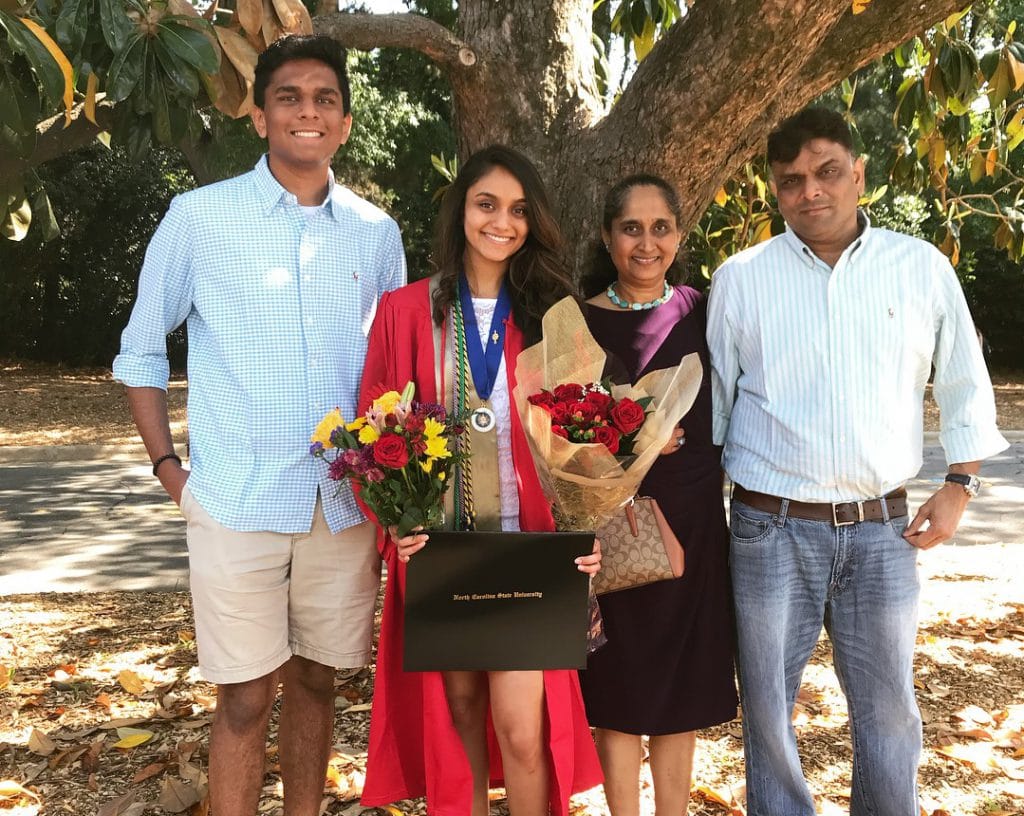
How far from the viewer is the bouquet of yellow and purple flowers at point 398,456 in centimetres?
226

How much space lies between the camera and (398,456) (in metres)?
2.21

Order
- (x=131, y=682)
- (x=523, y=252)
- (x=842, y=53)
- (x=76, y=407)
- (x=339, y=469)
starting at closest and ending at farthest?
(x=339, y=469) → (x=523, y=252) → (x=842, y=53) → (x=131, y=682) → (x=76, y=407)

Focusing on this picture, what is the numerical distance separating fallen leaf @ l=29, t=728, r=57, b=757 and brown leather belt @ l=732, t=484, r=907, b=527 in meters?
2.76

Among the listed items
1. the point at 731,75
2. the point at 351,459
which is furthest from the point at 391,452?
the point at 731,75

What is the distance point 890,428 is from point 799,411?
9.6 inches

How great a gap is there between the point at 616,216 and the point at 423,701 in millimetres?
1516

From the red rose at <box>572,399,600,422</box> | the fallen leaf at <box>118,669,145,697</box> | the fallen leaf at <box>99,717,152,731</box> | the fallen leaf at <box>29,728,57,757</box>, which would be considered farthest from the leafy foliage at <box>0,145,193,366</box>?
the red rose at <box>572,399,600,422</box>

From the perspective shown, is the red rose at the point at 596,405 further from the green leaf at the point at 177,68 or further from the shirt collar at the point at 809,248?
the green leaf at the point at 177,68

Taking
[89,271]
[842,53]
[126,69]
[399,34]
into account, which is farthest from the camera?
[89,271]

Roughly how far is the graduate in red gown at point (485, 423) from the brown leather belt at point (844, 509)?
55 centimetres

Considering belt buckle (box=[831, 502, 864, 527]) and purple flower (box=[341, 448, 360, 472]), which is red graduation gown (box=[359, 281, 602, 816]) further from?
belt buckle (box=[831, 502, 864, 527])

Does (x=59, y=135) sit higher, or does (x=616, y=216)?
(x=59, y=135)

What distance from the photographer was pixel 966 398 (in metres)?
2.70

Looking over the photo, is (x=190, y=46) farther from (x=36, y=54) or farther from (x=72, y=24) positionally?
(x=36, y=54)
